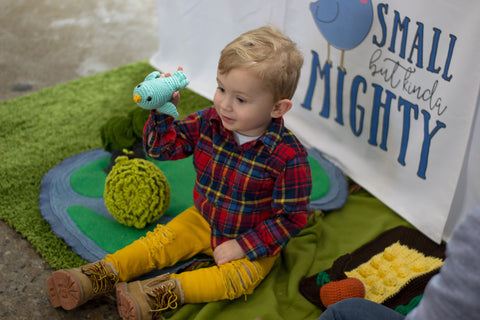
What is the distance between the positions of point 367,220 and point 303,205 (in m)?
0.45

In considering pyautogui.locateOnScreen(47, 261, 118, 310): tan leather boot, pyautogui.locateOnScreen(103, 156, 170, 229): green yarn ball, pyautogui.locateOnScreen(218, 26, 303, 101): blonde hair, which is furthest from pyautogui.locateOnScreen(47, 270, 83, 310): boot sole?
pyautogui.locateOnScreen(218, 26, 303, 101): blonde hair

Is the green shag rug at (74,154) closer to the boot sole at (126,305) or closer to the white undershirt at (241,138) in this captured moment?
the boot sole at (126,305)

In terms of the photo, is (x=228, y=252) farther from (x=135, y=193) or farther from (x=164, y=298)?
(x=135, y=193)

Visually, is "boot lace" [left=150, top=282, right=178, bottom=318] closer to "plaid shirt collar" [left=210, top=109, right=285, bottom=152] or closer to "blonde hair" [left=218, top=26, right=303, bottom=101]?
"plaid shirt collar" [left=210, top=109, right=285, bottom=152]

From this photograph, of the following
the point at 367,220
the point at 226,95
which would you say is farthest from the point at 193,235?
the point at 367,220

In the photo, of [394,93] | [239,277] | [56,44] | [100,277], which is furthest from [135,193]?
Result: [56,44]

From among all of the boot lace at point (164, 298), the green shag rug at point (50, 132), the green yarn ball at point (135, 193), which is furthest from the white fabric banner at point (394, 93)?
the boot lace at point (164, 298)

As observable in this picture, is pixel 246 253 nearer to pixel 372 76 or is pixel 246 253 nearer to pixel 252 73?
pixel 252 73

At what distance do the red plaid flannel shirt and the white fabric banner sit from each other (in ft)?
1.49

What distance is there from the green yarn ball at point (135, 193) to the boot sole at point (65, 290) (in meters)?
0.28

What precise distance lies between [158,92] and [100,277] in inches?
18.0

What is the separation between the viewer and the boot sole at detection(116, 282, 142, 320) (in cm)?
113

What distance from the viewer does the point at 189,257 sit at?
133 centimetres

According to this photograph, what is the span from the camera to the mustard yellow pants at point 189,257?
121 cm
